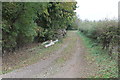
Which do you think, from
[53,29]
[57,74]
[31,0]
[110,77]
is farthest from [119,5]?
[53,29]

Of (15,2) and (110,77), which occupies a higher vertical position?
(15,2)

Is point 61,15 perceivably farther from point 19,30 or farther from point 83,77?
point 83,77

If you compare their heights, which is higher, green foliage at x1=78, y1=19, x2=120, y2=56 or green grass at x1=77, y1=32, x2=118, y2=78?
green foliage at x1=78, y1=19, x2=120, y2=56

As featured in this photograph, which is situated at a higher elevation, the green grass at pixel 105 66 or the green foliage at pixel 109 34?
the green foliage at pixel 109 34

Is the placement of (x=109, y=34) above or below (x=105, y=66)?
above

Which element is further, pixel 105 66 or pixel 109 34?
pixel 109 34

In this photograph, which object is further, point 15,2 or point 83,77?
point 15,2

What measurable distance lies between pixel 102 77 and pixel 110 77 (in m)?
0.27

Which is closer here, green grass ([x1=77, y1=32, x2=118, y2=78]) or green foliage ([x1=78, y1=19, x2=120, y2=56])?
green grass ([x1=77, y1=32, x2=118, y2=78])

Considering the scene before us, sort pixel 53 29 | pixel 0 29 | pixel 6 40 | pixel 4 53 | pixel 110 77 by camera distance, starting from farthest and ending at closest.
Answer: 1. pixel 53 29
2. pixel 4 53
3. pixel 6 40
4. pixel 0 29
5. pixel 110 77

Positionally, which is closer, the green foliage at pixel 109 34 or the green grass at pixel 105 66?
the green grass at pixel 105 66

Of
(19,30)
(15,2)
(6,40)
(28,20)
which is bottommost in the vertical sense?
(6,40)

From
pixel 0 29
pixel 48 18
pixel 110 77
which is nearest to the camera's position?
pixel 110 77

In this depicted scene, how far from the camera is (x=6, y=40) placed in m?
7.18
